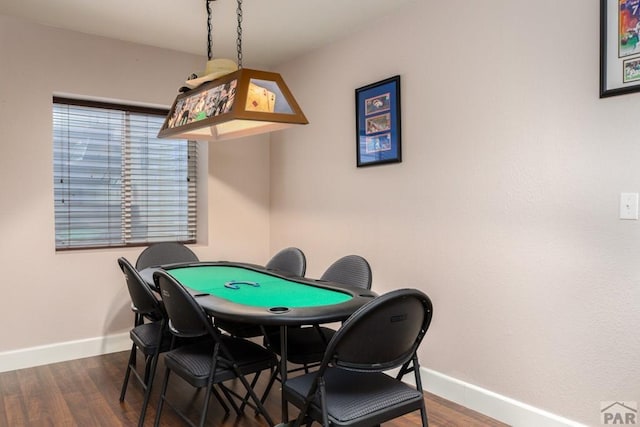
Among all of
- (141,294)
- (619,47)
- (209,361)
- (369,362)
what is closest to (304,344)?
(209,361)

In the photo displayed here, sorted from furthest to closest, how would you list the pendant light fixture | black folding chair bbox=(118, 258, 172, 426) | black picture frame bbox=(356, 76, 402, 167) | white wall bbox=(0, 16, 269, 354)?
white wall bbox=(0, 16, 269, 354) → black picture frame bbox=(356, 76, 402, 167) → black folding chair bbox=(118, 258, 172, 426) → the pendant light fixture

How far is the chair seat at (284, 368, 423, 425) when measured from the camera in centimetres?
168

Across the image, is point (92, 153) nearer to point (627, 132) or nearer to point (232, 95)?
point (232, 95)

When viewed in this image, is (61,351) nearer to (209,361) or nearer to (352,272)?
(209,361)

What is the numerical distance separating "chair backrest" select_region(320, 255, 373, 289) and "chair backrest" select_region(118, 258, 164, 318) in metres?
1.07

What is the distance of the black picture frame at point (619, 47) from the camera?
2.03 meters

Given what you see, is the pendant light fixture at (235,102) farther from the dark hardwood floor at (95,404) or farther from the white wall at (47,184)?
the dark hardwood floor at (95,404)

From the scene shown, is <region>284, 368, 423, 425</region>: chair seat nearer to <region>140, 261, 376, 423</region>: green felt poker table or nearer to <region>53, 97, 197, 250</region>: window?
<region>140, 261, 376, 423</region>: green felt poker table

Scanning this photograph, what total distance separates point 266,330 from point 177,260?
4.79 feet

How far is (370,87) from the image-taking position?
11.2ft

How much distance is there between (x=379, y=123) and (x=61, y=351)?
3.04 m

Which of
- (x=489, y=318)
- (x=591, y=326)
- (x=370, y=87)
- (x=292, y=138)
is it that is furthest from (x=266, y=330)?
(x=292, y=138)

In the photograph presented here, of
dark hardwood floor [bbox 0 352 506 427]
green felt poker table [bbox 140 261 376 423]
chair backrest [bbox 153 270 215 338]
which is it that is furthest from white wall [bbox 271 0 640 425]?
chair backrest [bbox 153 270 215 338]

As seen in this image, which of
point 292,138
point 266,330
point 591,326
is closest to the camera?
point 591,326
